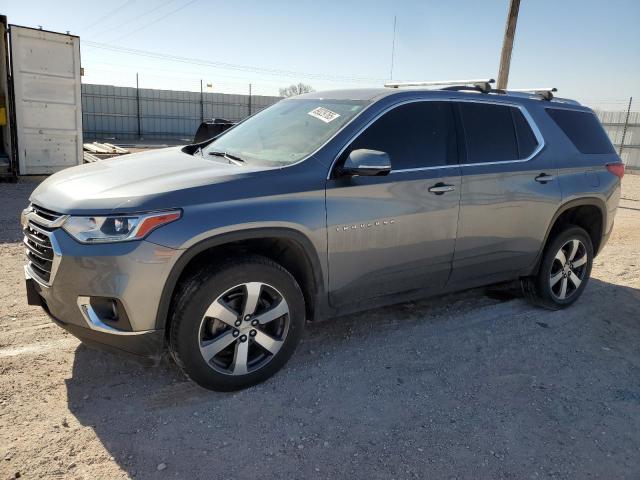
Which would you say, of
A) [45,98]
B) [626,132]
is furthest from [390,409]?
[626,132]

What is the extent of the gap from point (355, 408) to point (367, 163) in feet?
4.85

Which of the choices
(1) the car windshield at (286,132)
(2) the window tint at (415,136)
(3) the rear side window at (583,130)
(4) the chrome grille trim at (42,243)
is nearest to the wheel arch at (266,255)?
(1) the car windshield at (286,132)

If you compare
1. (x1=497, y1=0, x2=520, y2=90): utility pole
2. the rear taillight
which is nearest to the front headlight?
the rear taillight

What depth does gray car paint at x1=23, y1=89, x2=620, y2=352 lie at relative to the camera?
281 centimetres

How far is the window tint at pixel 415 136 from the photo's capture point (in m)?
3.62

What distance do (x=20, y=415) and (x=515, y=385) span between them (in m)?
3.02

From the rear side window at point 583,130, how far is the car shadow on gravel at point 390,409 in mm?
1761

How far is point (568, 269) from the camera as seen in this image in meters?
4.95

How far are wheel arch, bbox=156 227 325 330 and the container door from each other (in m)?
8.85

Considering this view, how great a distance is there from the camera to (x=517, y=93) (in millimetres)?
4762

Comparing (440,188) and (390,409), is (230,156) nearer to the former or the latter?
(440,188)

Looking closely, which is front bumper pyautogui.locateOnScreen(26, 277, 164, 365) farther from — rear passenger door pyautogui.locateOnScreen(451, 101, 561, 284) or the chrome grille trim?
rear passenger door pyautogui.locateOnScreen(451, 101, 561, 284)

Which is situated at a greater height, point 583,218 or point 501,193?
point 501,193

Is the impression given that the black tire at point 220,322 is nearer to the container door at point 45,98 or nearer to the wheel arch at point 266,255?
the wheel arch at point 266,255
